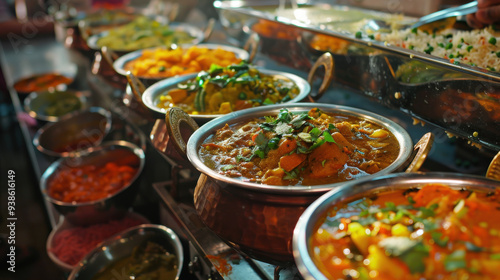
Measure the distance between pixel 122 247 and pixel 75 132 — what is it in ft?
5.57

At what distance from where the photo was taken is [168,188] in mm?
2025

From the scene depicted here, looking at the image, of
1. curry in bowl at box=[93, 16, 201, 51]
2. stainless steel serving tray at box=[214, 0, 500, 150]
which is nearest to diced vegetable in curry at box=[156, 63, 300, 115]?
stainless steel serving tray at box=[214, 0, 500, 150]

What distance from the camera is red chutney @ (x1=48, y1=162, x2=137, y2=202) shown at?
8.19 feet

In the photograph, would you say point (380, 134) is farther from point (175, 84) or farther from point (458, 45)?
point (175, 84)

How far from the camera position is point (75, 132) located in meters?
3.40

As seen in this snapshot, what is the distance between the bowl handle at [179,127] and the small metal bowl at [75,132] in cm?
189

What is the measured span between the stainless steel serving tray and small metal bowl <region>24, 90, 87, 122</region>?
2348mm

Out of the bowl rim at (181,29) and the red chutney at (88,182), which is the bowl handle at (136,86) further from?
the bowl rim at (181,29)

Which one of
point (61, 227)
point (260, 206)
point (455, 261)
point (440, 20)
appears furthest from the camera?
point (61, 227)

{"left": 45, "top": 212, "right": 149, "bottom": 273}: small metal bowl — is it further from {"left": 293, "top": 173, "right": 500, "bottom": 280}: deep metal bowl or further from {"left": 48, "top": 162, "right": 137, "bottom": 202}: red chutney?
{"left": 293, "top": 173, "right": 500, "bottom": 280}: deep metal bowl

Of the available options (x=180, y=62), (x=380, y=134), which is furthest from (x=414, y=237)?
(x=180, y=62)

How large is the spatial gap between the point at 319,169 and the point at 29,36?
8.33 meters

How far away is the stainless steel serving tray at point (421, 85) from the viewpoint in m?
1.30

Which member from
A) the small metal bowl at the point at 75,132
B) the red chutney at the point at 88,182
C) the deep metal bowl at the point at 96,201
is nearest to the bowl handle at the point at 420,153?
the deep metal bowl at the point at 96,201
